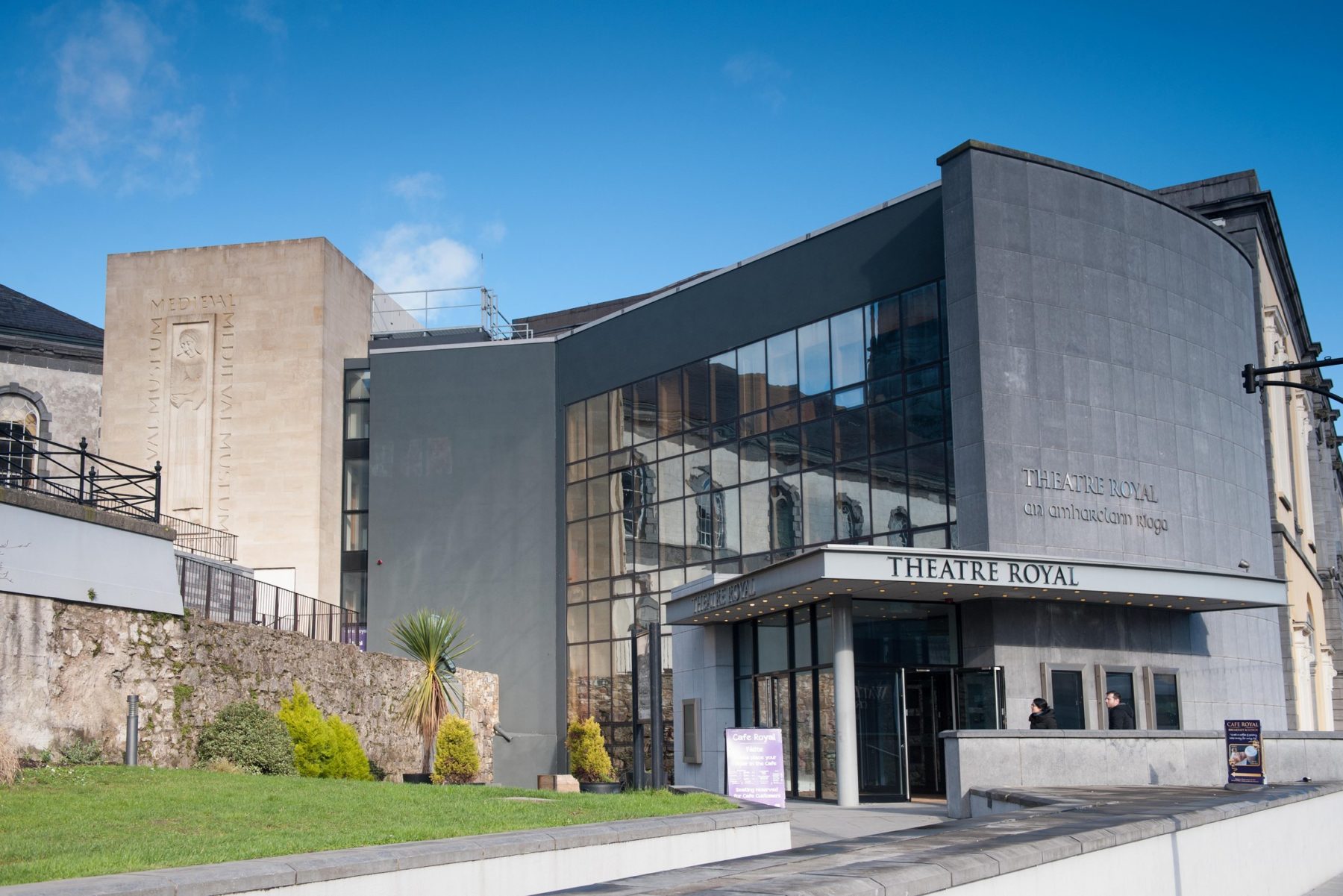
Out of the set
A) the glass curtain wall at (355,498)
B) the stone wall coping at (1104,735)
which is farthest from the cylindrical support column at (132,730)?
the glass curtain wall at (355,498)

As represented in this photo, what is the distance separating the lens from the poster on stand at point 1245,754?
1644cm

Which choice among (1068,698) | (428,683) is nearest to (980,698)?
(1068,698)

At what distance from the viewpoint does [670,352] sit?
37906 millimetres

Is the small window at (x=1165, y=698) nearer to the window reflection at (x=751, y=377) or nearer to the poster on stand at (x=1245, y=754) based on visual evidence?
Result: the poster on stand at (x=1245, y=754)

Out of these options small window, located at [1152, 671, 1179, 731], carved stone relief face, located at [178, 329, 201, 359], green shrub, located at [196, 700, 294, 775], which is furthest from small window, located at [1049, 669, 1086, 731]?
carved stone relief face, located at [178, 329, 201, 359]

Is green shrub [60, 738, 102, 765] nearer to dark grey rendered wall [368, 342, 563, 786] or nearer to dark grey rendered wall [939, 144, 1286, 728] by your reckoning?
dark grey rendered wall [939, 144, 1286, 728]

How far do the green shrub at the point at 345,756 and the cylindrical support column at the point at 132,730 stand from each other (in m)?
4.19

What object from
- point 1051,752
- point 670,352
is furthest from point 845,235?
point 1051,752

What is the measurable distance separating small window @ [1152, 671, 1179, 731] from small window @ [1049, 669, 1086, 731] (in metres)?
2.12

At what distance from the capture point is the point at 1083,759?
62.4 ft

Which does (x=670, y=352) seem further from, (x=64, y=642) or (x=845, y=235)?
(x=64, y=642)

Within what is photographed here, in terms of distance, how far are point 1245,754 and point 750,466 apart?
18798mm

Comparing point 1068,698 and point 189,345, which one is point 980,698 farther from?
point 189,345

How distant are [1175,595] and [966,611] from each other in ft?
13.6
